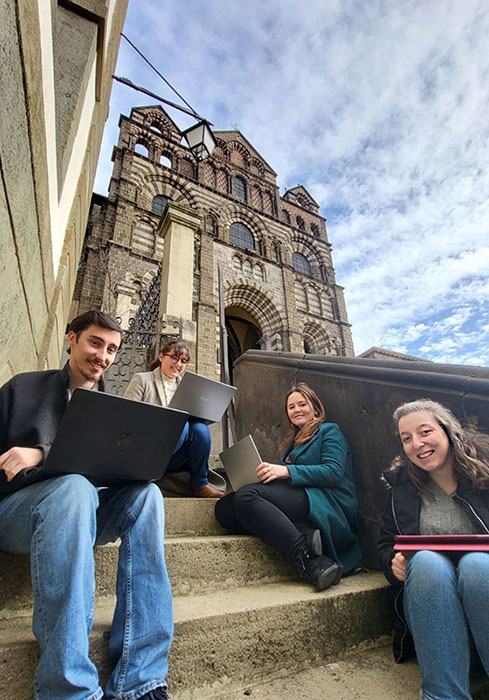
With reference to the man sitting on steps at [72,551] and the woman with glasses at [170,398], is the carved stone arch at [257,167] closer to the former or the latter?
the woman with glasses at [170,398]

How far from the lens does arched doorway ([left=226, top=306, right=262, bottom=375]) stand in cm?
1356

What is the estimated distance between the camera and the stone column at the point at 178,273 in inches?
170

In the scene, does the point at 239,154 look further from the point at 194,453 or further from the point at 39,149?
the point at 194,453

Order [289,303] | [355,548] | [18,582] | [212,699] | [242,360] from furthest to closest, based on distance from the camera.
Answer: [289,303] → [242,360] → [355,548] → [18,582] → [212,699]

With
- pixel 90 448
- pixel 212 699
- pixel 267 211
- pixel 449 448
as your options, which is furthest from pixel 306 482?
pixel 267 211

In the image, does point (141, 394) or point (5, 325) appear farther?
point (141, 394)

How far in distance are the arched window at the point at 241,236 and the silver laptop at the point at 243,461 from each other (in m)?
12.8

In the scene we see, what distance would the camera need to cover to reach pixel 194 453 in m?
1.98

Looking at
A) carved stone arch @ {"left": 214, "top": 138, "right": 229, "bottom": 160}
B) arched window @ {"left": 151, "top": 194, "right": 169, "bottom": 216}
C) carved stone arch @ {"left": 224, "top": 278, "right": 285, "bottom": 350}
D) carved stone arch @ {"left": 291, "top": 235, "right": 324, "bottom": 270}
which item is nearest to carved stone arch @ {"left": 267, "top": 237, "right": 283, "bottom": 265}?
carved stone arch @ {"left": 291, "top": 235, "right": 324, "bottom": 270}

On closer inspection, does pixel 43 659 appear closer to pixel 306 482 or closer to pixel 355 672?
pixel 355 672

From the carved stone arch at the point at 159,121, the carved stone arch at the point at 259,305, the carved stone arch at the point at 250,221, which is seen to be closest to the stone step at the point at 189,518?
the carved stone arch at the point at 259,305

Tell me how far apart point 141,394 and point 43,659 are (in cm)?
161

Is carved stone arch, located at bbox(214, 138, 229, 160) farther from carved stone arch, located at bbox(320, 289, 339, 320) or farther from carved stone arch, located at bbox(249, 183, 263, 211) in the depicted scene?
carved stone arch, located at bbox(320, 289, 339, 320)

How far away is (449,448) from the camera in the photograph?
130 centimetres
